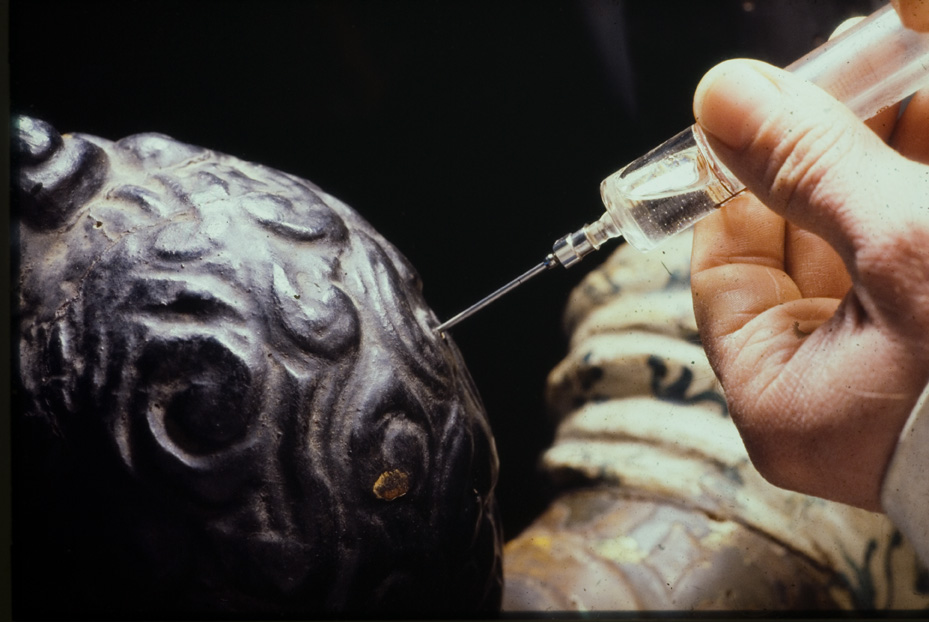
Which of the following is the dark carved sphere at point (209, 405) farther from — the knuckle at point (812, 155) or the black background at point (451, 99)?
the knuckle at point (812, 155)

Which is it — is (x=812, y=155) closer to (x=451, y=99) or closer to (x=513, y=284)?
(x=513, y=284)

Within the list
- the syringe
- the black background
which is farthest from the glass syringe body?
the black background

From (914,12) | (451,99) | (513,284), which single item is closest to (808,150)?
(914,12)

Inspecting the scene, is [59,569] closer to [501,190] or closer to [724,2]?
[501,190]

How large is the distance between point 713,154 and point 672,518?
0.43m

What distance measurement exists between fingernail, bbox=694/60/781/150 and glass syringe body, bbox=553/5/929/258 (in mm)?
55

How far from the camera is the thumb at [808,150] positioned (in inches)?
22.6

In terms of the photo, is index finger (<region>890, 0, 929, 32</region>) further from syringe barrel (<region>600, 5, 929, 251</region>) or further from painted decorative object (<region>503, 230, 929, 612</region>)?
painted decorative object (<region>503, 230, 929, 612</region>)

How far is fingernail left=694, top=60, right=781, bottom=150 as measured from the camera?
1.93ft

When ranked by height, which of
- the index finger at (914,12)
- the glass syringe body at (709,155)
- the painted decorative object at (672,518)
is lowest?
the painted decorative object at (672,518)

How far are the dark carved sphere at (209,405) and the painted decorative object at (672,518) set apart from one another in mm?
237

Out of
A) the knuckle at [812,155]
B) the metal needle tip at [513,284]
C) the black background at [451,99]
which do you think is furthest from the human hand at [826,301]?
the black background at [451,99]

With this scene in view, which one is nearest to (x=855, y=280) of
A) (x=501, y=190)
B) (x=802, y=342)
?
(x=802, y=342)

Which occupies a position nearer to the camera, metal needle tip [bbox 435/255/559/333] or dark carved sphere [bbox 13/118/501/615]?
dark carved sphere [bbox 13/118/501/615]
